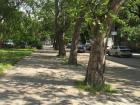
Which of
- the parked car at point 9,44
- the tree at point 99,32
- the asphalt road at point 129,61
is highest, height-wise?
the tree at point 99,32

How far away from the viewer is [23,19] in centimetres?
3300

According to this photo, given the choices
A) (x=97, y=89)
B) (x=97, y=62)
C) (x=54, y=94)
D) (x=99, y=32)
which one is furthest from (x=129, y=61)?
(x=54, y=94)

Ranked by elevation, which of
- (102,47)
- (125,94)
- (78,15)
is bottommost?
(125,94)

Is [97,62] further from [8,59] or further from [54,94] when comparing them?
[8,59]

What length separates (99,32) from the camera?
47.3 feet

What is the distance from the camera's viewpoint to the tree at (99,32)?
1402 centimetres

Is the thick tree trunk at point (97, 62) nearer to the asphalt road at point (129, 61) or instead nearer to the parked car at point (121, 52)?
the asphalt road at point (129, 61)

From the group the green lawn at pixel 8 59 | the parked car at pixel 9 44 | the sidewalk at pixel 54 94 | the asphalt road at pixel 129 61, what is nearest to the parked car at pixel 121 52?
the asphalt road at pixel 129 61

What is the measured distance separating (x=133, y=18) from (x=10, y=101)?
41014 millimetres

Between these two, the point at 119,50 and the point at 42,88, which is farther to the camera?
the point at 119,50

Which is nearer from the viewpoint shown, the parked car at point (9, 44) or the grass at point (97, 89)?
the grass at point (97, 89)

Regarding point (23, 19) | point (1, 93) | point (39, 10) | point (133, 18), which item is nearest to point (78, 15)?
point (1, 93)

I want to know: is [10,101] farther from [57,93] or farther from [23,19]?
[23,19]

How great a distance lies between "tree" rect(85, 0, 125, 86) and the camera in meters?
14.0
